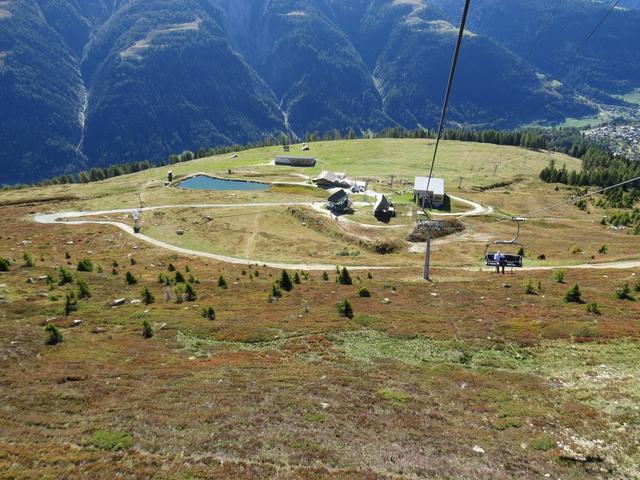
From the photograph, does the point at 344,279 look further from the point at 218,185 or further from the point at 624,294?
the point at 218,185

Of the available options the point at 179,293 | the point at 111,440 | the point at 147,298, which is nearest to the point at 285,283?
the point at 179,293

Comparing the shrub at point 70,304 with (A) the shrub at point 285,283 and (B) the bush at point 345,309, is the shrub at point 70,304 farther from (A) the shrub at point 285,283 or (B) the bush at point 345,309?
(B) the bush at point 345,309

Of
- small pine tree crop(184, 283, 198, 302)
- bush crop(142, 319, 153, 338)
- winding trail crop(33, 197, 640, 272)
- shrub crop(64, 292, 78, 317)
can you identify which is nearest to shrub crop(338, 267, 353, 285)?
winding trail crop(33, 197, 640, 272)

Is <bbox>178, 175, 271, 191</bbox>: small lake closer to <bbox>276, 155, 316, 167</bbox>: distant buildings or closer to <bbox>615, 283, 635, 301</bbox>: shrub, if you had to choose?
<bbox>276, 155, 316, 167</bbox>: distant buildings

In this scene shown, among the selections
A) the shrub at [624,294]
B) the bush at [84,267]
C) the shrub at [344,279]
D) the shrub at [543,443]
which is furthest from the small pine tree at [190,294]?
the shrub at [624,294]

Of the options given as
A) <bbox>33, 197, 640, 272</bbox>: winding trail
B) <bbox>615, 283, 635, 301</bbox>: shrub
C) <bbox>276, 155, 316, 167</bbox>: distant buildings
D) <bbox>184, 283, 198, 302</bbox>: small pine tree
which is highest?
<bbox>276, 155, 316, 167</bbox>: distant buildings

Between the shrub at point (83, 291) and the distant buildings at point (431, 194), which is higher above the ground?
the shrub at point (83, 291)
